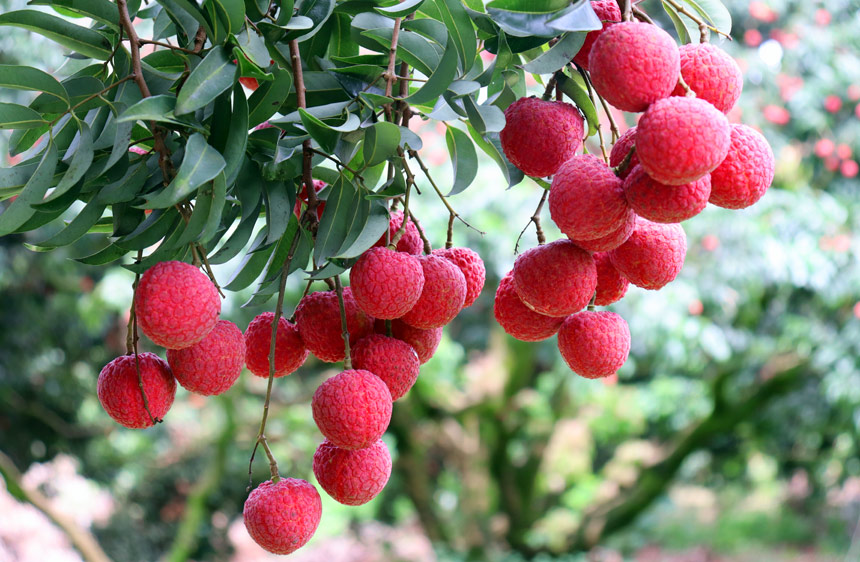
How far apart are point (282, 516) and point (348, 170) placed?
0.69 ft

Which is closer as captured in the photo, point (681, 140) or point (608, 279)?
point (681, 140)

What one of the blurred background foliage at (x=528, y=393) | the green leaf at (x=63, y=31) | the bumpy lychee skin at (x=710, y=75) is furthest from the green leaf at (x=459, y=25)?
the blurred background foliage at (x=528, y=393)

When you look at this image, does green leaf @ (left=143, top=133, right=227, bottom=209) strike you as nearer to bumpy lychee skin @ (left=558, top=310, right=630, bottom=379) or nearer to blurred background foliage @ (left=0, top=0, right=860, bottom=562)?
bumpy lychee skin @ (left=558, top=310, right=630, bottom=379)

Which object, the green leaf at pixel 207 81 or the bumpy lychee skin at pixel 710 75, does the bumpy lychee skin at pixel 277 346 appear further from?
the bumpy lychee skin at pixel 710 75

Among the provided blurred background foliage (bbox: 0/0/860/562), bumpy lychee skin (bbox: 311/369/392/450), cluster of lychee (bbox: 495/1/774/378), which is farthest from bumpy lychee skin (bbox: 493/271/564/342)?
blurred background foliage (bbox: 0/0/860/562)

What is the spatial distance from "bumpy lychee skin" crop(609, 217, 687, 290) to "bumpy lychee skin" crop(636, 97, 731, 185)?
0.09 m

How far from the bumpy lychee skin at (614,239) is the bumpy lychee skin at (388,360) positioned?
132 millimetres

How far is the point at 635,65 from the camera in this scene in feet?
1.29

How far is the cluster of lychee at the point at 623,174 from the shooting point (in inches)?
15.1

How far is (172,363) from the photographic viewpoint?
48cm

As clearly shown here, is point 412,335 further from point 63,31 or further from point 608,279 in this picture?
point 63,31

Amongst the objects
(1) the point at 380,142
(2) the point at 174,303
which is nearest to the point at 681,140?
(1) the point at 380,142

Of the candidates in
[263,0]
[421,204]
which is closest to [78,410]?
[421,204]

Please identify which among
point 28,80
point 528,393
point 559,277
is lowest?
point 528,393
